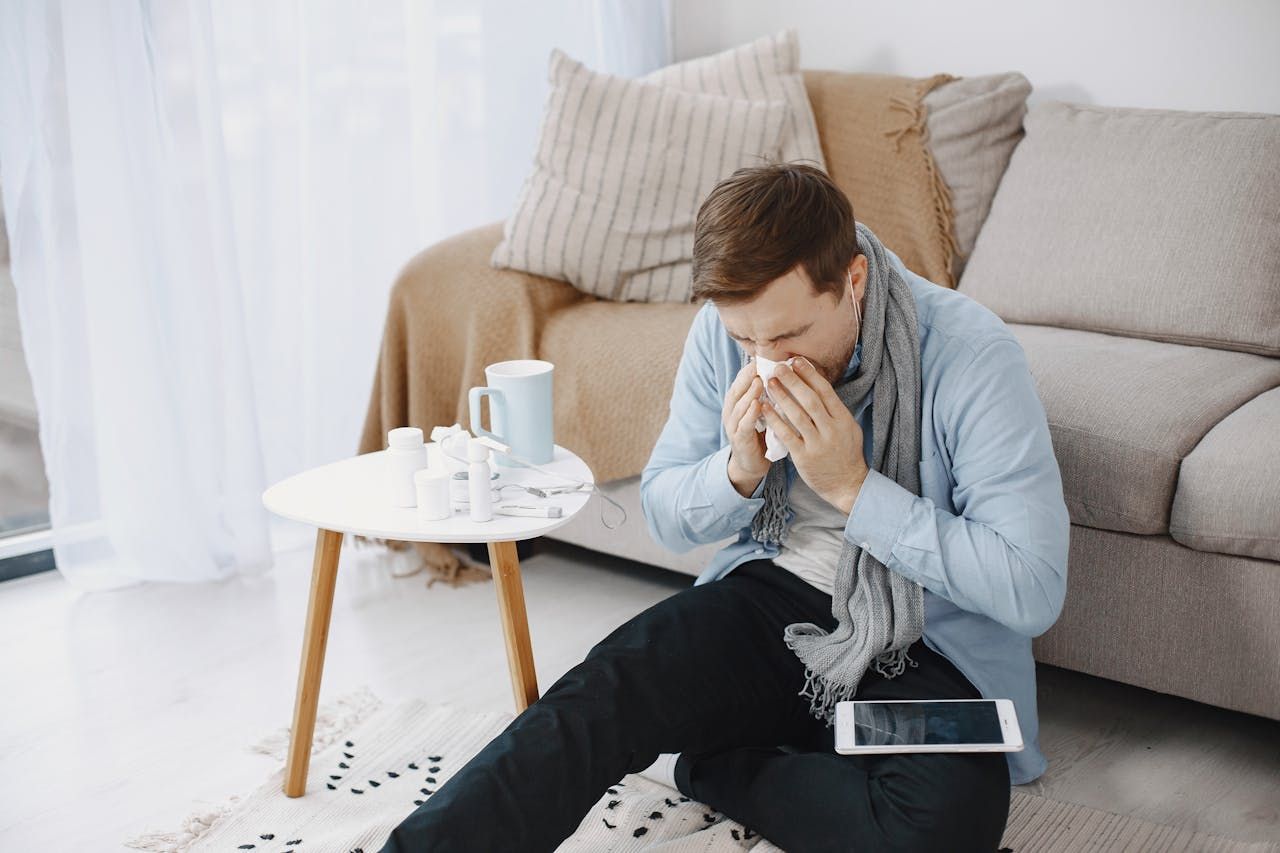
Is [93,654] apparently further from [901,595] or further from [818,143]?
[818,143]

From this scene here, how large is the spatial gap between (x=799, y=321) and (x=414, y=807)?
84cm

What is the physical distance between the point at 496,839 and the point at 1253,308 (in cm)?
150

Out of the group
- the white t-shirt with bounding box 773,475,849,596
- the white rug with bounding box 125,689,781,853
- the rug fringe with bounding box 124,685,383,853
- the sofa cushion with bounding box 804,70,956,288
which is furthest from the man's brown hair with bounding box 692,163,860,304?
the sofa cushion with bounding box 804,70,956,288

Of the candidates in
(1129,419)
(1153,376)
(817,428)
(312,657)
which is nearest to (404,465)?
(312,657)

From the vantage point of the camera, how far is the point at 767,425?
1.43 meters

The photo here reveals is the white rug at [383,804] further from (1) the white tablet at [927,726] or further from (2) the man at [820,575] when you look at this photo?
(1) the white tablet at [927,726]

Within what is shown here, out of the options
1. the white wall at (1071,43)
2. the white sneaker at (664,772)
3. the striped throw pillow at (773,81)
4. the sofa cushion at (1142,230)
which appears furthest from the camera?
the striped throw pillow at (773,81)

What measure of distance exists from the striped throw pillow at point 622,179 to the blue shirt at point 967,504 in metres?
0.81

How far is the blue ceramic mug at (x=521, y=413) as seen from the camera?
65.6 inches

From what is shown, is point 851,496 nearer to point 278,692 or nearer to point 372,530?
point 372,530

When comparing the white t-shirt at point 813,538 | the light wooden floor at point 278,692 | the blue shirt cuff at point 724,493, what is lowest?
the light wooden floor at point 278,692

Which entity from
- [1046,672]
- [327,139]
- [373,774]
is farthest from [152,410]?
[1046,672]

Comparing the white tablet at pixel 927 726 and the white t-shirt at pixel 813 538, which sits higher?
the white t-shirt at pixel 813 538

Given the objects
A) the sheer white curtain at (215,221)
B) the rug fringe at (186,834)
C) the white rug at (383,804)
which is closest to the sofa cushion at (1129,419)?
the white rug at (383,804)
